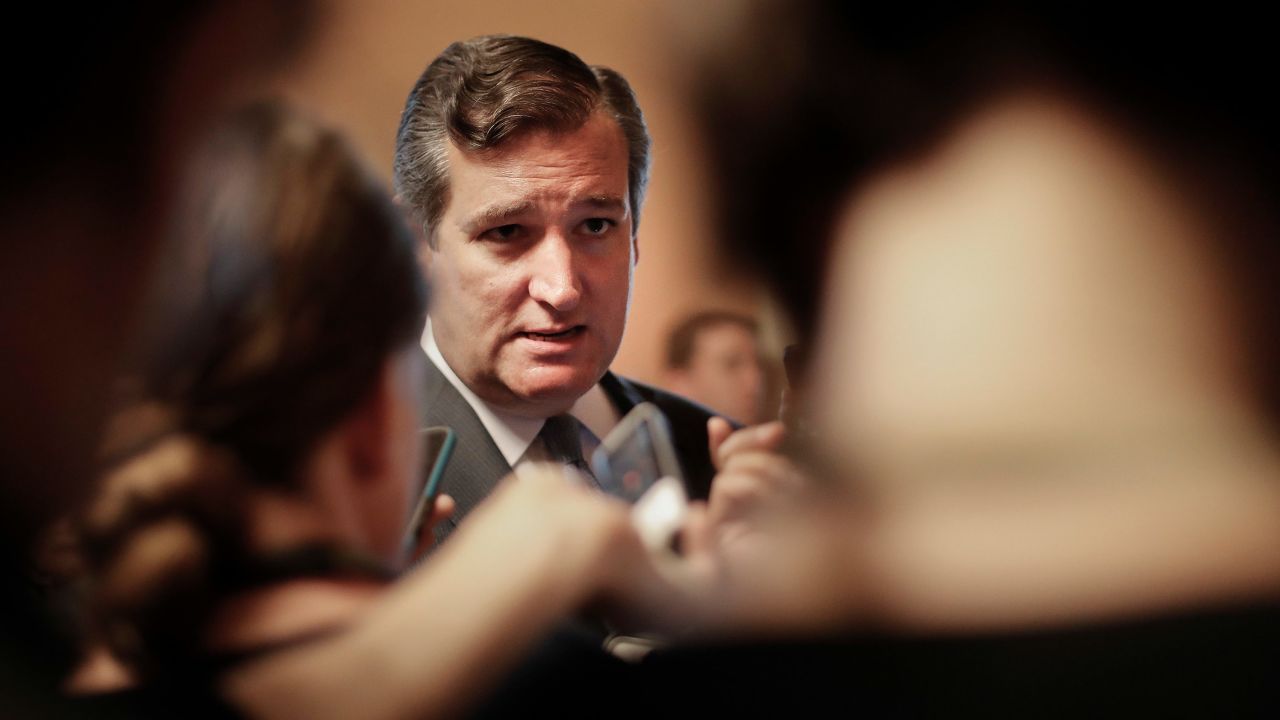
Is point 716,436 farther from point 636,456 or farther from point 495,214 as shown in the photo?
point 495,214

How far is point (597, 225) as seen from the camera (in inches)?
31.9

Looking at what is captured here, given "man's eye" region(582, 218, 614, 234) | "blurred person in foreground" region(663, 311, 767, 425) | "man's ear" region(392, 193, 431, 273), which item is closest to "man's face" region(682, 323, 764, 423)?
"blurred person in foreground" region(663, 311, 767, 425)

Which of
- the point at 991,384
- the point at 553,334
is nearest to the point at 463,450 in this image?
the point at 553,334

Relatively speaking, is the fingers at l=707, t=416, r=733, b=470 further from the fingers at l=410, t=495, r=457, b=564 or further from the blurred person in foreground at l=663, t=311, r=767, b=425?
the fingers at l=410, t=495, r=457, b=564

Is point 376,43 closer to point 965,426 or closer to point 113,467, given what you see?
point 113,467

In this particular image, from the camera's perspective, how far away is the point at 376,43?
813 mm

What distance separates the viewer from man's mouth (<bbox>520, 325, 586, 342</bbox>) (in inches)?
31.8

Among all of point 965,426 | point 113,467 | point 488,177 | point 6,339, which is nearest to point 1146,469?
point 965,426

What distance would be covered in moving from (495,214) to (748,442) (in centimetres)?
26

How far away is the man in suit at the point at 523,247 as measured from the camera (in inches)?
30.8

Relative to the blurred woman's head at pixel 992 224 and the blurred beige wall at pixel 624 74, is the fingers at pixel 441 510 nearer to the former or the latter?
the blurred beige wall at pixel 624 74

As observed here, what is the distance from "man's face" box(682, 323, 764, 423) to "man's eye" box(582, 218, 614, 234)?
0.12 m

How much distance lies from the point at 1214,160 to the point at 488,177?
650 millimetres

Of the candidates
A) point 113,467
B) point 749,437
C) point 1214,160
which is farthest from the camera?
point 1214,160
